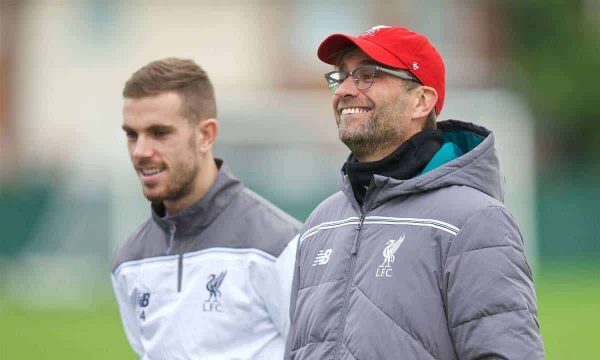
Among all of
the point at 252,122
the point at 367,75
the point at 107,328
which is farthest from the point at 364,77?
the point at 252,122

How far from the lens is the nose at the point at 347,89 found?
410 cm

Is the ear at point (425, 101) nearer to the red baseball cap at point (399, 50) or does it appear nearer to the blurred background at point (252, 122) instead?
the red baseball cap at point (399, 50)

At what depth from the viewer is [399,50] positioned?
13.5 ft

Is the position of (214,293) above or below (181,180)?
below

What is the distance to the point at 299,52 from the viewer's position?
33031mm

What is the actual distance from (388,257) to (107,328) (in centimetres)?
1301

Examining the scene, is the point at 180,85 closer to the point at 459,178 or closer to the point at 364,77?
the point at 364,77

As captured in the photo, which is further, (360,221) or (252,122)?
(252,122)

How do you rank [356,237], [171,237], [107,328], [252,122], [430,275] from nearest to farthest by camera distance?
1. [430,275]
2. [356,237]
3. [171,237]
4. [107,328]
5. [252,122]

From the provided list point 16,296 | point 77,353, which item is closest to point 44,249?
point 16,296

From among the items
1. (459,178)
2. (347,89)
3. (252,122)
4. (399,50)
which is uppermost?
(399,50)

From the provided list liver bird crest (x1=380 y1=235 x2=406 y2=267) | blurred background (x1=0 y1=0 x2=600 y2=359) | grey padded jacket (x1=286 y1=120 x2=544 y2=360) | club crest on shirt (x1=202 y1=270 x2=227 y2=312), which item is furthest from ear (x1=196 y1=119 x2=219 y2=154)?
blurred background (x1=0 y1=0 x2=600 y2=359)

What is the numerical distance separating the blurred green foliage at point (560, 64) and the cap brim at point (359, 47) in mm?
31087

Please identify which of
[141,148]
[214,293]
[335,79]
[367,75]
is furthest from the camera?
[141,148]
